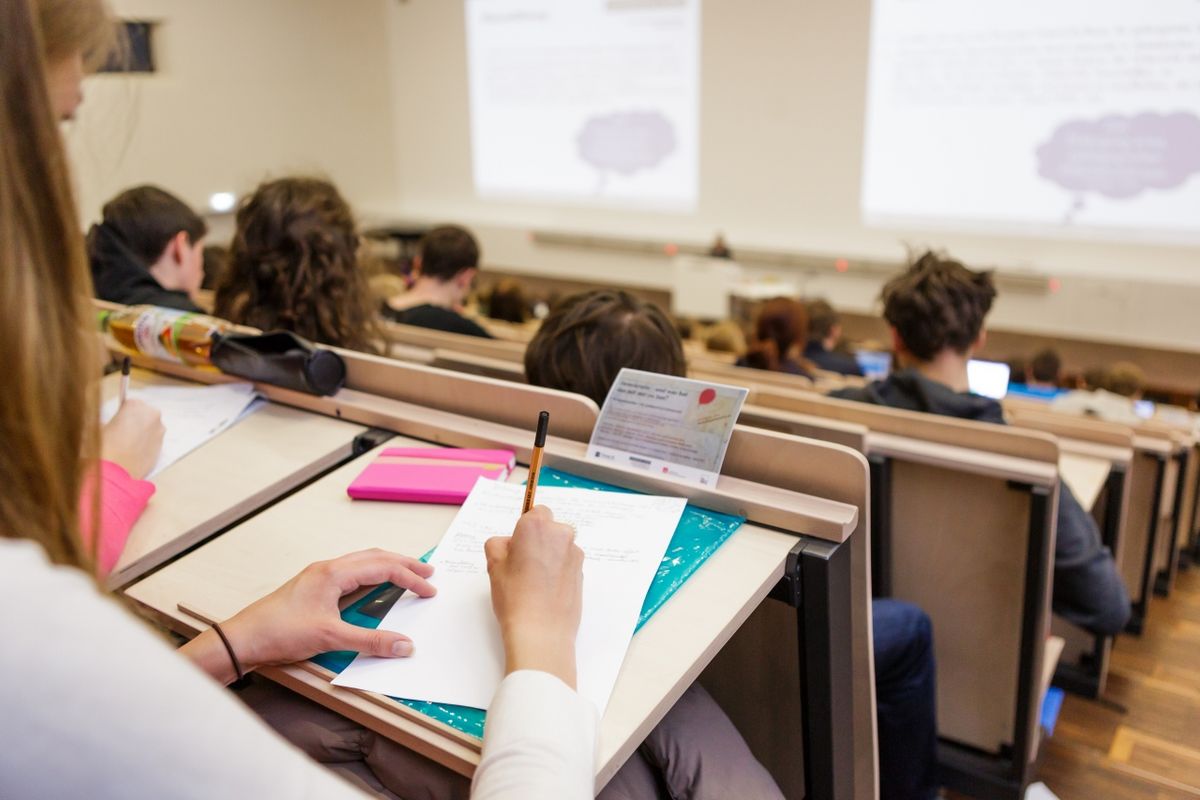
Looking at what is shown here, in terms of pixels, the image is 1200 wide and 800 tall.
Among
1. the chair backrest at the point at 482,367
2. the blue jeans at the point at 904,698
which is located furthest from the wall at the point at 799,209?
the chair backrest at the point at 482,367

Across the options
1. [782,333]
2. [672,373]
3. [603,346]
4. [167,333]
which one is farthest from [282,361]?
[782,333]

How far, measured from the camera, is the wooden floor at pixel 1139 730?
2.01 metres

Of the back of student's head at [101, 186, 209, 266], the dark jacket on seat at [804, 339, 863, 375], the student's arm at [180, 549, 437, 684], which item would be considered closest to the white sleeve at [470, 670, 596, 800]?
the student's arm at [180, 549, 437, 684]

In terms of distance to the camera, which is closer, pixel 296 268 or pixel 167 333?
pixel 167 333

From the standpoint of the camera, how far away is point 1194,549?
10.8 ft

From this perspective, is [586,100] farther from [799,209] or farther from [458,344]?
[458,344]

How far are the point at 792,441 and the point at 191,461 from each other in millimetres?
938

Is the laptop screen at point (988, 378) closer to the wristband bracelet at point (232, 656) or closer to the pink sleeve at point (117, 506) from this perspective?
the pink sleeve at point (117, 506)

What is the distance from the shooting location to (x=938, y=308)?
224cm

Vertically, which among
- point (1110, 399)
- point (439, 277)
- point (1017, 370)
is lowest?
point (1017, 370)

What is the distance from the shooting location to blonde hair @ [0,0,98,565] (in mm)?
551

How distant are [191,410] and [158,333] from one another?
0.26 metres

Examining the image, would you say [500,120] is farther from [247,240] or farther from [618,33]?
[247,240]

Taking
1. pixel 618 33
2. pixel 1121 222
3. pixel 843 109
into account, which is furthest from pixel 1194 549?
pixel 618 33
